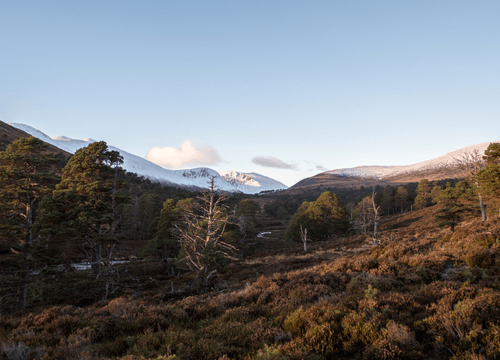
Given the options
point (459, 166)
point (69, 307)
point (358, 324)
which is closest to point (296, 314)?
point (358, 324)

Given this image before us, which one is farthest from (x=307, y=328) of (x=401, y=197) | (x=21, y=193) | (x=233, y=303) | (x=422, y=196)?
(x=401, y=197)

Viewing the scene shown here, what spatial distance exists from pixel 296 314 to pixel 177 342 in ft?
→ 10.2

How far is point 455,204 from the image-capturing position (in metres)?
31.1

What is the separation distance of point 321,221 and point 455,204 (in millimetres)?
22885

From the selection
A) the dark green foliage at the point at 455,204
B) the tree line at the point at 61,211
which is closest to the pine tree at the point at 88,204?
the tree line at the point at 61,211

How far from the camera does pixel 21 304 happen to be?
54.7 feet

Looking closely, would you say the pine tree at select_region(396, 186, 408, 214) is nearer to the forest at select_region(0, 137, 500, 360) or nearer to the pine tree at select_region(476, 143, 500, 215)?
the pine tree at select_region(476, 143, 500, 215)

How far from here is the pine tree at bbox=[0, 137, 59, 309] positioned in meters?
16.8

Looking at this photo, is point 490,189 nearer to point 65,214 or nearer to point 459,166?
point 459,166

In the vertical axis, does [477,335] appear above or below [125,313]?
above

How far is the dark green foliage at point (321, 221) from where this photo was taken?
156 ft

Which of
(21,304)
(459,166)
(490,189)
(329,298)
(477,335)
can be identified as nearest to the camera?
(477,335)

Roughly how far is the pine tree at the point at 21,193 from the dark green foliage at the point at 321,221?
39210 millimetres

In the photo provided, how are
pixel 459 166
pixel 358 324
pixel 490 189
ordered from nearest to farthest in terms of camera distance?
pixel 358 324, pixel 490 189, pixel 459 166
